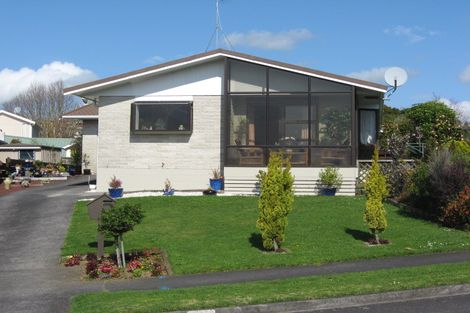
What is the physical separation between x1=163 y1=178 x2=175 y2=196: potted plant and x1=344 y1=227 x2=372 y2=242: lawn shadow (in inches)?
311

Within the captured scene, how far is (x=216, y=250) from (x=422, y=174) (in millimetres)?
7031

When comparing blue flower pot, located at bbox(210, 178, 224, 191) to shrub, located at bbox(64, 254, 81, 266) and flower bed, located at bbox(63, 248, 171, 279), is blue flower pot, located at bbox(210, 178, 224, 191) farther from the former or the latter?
shrub, located at bbox(64, 254, 81, 266)

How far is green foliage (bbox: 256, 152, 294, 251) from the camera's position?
1283cm

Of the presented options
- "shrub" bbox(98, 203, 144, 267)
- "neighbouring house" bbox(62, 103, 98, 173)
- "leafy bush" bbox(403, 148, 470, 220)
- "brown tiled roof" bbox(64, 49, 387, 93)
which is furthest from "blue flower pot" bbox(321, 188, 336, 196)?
"neighbouring house" bbox(62, 103, 98, 173)

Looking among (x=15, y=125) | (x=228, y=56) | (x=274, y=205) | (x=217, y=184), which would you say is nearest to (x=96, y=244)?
(x=274, y=205)

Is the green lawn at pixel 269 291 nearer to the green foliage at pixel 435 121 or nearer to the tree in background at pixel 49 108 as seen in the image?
the green foliage at pixel 435 121

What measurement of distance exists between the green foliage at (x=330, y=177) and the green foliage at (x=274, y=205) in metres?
7.34

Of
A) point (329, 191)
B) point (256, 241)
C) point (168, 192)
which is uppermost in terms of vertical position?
point (329, 191)

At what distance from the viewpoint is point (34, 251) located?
13773 mm

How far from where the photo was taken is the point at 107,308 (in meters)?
8.27

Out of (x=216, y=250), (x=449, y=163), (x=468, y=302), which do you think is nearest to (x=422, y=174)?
(x=449, y=163)

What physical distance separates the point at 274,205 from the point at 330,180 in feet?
25.2

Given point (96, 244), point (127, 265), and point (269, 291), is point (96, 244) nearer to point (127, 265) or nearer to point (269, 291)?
point (127, 265)

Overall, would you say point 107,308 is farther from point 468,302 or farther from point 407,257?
point 407,257
